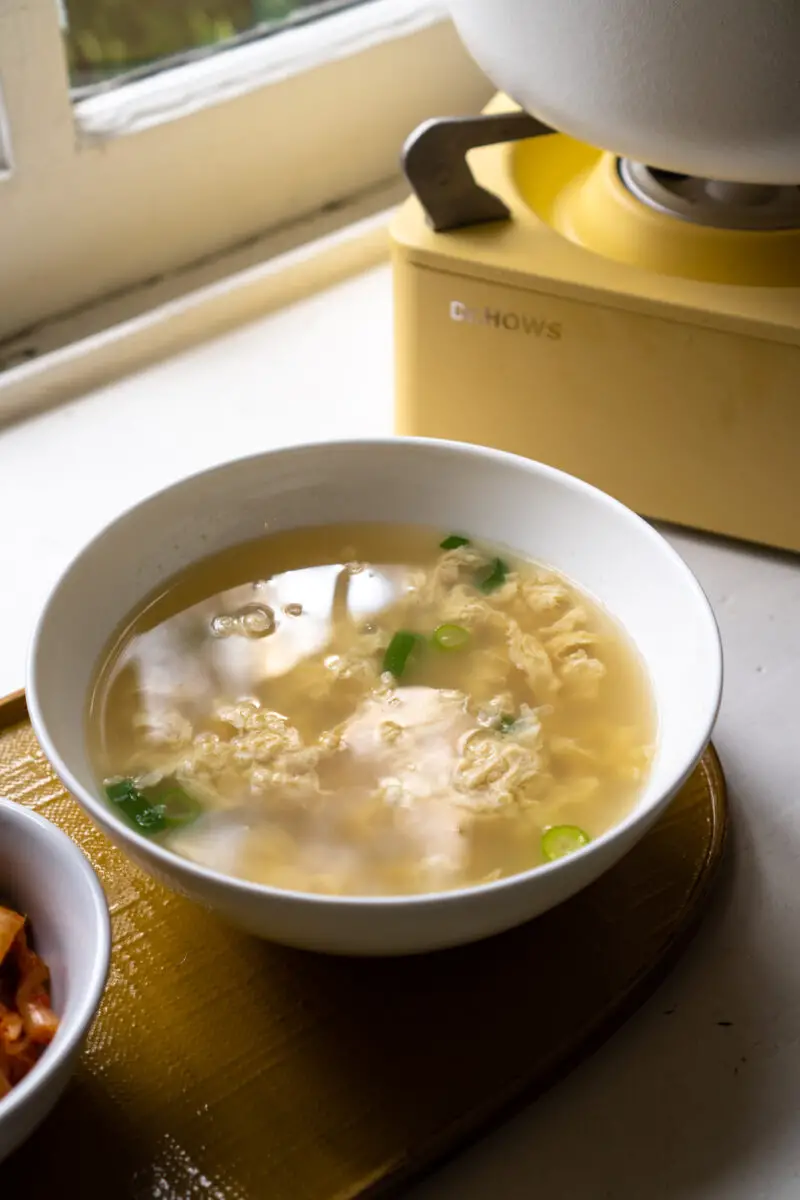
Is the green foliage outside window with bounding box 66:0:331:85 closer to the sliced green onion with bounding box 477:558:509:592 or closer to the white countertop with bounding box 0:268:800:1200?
the white countertop with bounding box 0:268:800:1200

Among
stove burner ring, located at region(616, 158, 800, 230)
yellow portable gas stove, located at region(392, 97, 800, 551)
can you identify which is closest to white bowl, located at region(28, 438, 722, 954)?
yellow portable gas stove, located at region(392, 97, 800, 551)

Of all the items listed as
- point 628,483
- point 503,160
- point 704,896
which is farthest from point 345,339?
point 704,896

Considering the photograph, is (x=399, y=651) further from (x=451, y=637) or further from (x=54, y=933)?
(x=54, y=933)

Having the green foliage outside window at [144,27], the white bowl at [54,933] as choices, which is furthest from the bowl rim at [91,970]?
the green foliage outside window at [144,27]

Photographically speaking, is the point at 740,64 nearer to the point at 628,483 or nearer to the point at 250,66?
the point at 628,483

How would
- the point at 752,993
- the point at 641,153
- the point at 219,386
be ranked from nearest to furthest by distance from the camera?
the point at 752,993, the point at 641,153, the point at 219,386

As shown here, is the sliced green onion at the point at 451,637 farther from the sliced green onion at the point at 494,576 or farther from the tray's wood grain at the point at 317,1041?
the tray's wood grain at the point at 317,1041

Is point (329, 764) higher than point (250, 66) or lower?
lower
